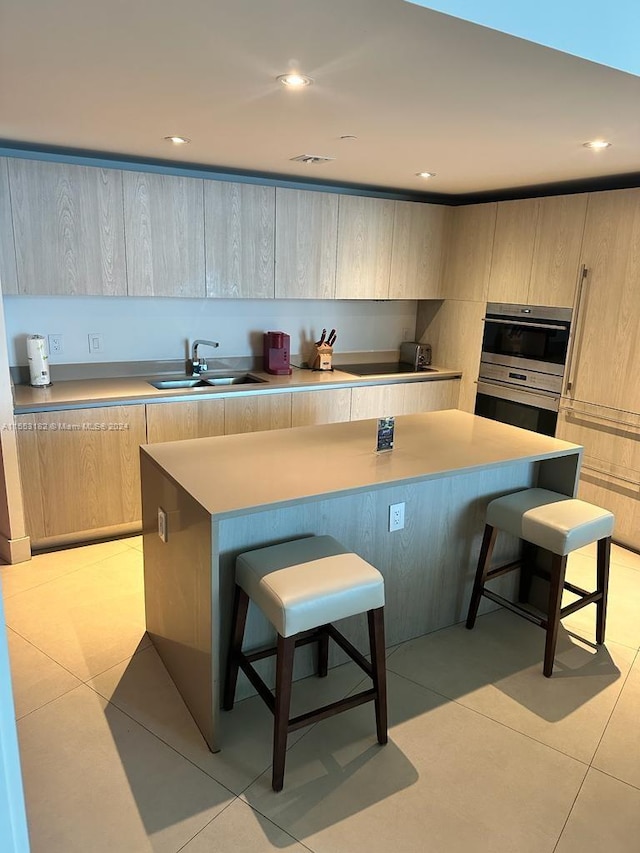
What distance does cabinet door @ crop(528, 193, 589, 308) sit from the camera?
3.73 m

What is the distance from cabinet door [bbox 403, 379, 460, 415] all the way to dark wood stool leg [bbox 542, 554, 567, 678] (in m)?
2.24

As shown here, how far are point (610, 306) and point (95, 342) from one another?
3.25 meters

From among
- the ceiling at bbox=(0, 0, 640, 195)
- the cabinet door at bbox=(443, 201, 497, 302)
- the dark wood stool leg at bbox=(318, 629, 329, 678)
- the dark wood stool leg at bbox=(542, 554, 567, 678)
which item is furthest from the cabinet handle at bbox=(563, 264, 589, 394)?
the dark wood stool leg at bbox=(318, 629, 329, 678)

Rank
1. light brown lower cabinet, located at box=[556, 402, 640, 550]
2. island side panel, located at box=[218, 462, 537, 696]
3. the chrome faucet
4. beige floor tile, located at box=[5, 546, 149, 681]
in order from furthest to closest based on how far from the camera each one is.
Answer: the chrome faucet < light brown lower cabinet, located at box=[556, 402, 640, 550] < beige floor tile, located at box=[5, 546, 149, 681] < island side panel, located at box=[218, 462, 537, 696]

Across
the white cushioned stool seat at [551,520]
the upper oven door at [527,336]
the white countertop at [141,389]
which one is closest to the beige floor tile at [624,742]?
the white cushioned stool seat at [551,520]

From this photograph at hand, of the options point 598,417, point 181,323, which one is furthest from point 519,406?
point 181,323

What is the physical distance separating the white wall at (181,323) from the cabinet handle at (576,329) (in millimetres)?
1642

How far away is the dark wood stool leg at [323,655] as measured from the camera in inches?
91.4

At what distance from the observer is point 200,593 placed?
1994 millimetres

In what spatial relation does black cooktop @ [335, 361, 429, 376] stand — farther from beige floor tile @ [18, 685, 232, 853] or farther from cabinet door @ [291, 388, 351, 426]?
beige floor tile @ [18, 685, 232, 853]

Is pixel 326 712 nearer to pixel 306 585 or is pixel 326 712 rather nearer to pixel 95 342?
pixel 306 585

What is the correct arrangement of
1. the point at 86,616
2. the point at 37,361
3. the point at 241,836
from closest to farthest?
→ the point at 241,836, the point at 86,616, the point at 37,361

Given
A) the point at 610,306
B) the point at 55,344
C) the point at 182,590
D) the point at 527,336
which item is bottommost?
the point at 182,590

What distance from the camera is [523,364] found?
13.8ft
